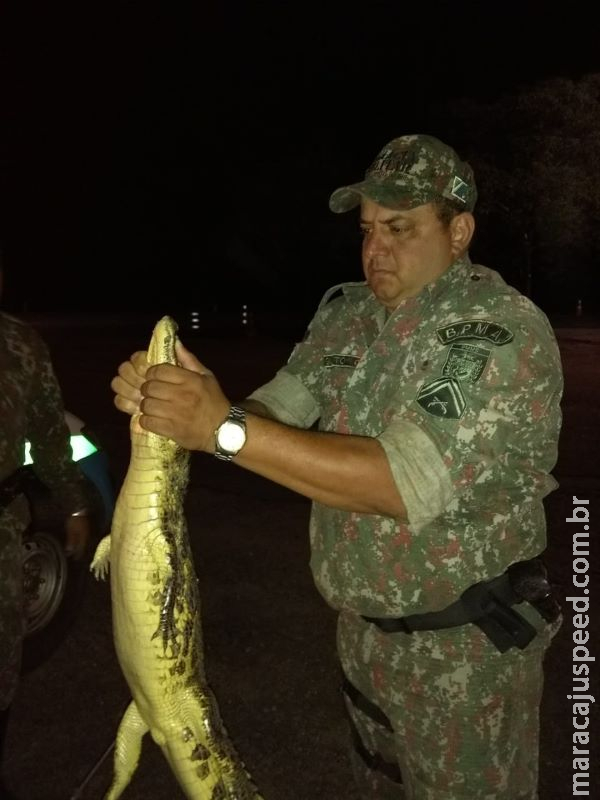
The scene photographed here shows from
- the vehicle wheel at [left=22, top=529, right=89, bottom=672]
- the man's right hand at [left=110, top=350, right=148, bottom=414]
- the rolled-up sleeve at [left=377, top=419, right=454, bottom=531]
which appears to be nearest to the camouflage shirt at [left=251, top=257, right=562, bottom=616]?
the rolled-up sleeve at [left=377, top=419, right=454, bottom=531]

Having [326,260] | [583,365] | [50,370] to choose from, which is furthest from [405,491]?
[326,260]

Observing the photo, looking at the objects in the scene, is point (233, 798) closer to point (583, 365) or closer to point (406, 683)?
point (406, 683)

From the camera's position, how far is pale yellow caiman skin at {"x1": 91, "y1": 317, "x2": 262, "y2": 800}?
201cm

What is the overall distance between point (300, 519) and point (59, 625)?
8.69 feet

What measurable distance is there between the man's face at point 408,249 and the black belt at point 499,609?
3.13 ft

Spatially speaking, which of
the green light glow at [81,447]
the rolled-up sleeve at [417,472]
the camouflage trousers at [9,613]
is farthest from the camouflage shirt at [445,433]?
the green light glow at [81,447]

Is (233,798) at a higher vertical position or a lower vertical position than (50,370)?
lower

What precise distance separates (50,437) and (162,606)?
1.25m

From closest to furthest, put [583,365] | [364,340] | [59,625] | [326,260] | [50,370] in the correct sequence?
[364,340] → [50,370] → [59,625] → [583,365] → [326,260]

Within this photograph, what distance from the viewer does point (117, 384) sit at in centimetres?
205

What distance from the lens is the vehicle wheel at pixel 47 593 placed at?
13.0ft

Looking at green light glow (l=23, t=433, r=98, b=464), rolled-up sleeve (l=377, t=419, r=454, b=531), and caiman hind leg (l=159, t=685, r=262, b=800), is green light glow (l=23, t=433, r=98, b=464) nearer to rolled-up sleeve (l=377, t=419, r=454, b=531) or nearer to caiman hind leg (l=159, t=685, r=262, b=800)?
caiman hind leg (l=159, t=685, r=262, b=800)

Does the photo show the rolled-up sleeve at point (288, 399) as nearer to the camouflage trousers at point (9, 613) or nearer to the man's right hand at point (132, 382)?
the man's right hand at point (132, 382)

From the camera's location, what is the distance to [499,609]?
2229 millimetres
